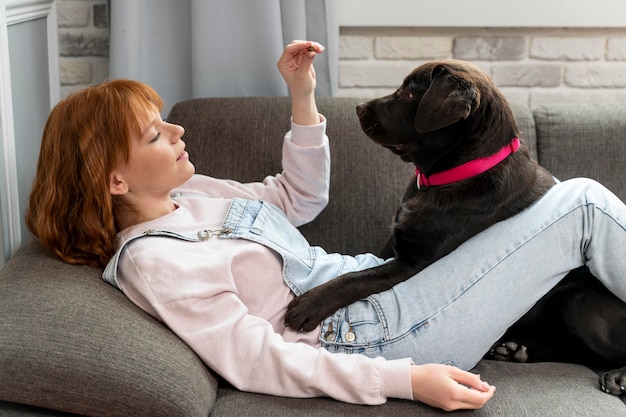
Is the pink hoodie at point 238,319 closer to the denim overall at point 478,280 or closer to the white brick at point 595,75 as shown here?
the denim overall at point 478,280

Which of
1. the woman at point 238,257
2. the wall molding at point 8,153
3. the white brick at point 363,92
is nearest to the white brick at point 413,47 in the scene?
the white brick at point 363,92

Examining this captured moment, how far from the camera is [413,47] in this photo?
2.51m

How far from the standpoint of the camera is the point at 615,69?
2.54 metres

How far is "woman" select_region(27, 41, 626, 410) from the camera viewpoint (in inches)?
54.8

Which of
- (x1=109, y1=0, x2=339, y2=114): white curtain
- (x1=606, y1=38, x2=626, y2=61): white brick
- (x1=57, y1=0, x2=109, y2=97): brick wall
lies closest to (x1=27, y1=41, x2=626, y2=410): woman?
(x1=109, y1=0, x2=339, y2=114): white curtain

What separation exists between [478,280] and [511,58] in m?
1.27

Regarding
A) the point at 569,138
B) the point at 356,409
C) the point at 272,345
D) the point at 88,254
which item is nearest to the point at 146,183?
the point at 88,254

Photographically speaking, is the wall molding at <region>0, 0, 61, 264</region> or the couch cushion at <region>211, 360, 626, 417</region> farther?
the wall molding at <region>0, 0, 61, 264</region>

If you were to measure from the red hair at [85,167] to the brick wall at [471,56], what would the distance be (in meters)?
1.02

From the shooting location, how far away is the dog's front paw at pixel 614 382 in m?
1.49

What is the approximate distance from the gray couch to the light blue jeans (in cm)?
13

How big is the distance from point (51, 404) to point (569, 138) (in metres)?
1.49

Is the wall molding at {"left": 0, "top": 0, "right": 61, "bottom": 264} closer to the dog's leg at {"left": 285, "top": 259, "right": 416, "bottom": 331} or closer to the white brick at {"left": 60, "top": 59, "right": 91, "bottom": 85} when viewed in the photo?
the white brick at {"left": 60, "top": 59, "right": 91, "bottom": 85}

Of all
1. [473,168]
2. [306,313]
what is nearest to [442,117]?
[473,168]
